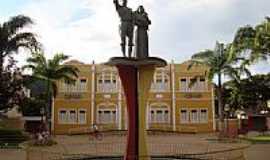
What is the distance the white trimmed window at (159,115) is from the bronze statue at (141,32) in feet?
109

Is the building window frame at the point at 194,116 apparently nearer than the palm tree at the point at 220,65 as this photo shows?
No

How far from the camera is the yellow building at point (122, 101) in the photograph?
47.4 meters

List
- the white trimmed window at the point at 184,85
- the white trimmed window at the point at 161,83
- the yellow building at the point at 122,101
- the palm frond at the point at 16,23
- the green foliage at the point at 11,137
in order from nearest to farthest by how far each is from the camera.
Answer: the green foliage at the point at 11,137 → the palm frond at the point at 16,23 → the yellow building at the point at 122,101 → the white trimmed window at the point at 184,85 → the white trimmed window at the point at 161,83

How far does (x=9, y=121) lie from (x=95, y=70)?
1230cm

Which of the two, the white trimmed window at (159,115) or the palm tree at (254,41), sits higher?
the palm tree at (254,41)

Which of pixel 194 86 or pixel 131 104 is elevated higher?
pixel 194 86

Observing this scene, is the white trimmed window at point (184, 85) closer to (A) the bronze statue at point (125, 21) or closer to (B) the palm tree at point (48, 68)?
(B) the palm tree at point (48, 68)

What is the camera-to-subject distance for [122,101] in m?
47.6

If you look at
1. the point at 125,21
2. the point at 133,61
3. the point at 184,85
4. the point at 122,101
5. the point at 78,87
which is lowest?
the point at 133,61

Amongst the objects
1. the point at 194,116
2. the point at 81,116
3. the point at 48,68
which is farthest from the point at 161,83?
the point at 48,68

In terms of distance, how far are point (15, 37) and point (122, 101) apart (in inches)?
786

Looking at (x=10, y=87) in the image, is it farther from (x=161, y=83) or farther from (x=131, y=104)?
(x=161, y=83)

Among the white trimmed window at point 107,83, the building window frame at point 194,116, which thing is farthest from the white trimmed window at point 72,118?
the building window frame at point 194,116

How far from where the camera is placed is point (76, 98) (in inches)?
1885
